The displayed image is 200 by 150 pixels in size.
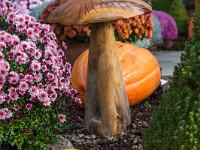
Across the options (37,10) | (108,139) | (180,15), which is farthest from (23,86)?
(180,15)

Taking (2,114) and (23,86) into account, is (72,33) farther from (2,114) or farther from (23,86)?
(2,114)

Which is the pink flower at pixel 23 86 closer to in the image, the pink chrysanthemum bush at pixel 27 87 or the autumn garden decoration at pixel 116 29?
the pink chrysanthemum bush at pixel 27 87

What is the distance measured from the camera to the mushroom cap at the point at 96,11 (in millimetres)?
2193

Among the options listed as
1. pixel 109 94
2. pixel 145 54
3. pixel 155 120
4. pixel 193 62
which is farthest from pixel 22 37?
pixel 145 54

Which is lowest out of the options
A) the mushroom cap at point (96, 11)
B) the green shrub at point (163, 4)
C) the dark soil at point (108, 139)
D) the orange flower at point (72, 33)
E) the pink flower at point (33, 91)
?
the dark soil at point (108, 139)

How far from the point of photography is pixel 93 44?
8.91ft

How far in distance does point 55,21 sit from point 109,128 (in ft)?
3.85

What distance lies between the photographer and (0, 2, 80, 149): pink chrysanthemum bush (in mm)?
2186

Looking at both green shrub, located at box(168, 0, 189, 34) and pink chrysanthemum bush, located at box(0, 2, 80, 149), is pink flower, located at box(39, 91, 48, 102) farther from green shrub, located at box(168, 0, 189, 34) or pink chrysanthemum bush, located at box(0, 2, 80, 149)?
green shrub, located at box(168, 0, 189, 34)

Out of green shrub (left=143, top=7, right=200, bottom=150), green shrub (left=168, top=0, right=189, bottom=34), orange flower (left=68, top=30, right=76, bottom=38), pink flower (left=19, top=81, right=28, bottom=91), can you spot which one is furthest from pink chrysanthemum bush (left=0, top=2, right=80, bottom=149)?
green shrub (left=168, top=0, right=189, bottom=34)

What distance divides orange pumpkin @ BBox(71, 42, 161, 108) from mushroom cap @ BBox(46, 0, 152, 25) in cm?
125

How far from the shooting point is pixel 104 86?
107 inches

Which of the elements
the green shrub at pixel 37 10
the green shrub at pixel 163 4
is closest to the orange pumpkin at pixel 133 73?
the green shrub at pixel 37 10

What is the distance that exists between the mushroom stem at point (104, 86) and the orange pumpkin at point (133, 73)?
28.1 inches
